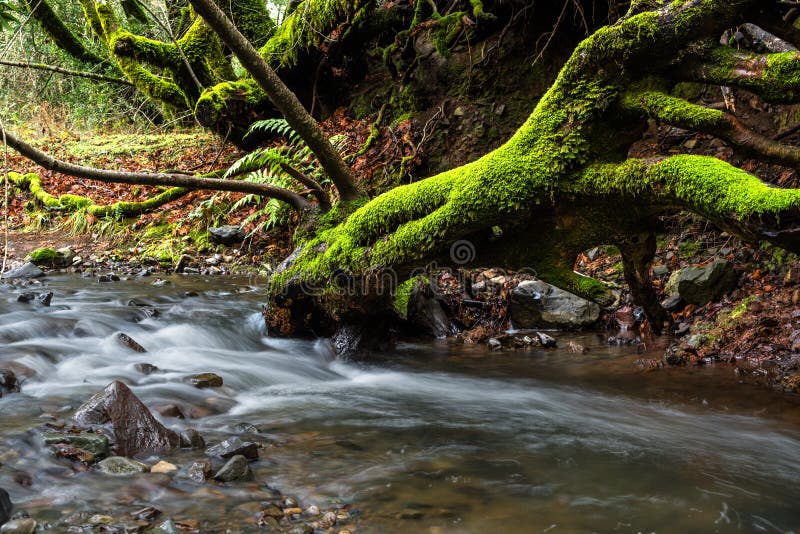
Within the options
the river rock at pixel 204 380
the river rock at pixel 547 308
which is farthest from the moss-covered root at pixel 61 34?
the river rock at pixel 547 308

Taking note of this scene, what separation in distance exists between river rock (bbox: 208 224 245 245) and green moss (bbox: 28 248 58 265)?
248 centimetres

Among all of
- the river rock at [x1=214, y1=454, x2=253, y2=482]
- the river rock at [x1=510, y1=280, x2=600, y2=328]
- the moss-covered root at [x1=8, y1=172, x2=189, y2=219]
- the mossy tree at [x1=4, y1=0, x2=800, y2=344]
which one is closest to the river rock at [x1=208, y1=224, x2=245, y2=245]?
the moss-covered root at [x1=8, y1=172, x2=189, y2=219]

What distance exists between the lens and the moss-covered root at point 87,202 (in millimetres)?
9758

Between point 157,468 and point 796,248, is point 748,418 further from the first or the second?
point 157,468

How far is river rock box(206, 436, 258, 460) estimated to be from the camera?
2.87 metres

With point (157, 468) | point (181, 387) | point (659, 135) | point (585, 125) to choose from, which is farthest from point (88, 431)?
point (659, 135)

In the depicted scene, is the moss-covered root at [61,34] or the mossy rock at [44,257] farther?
the moss-covered root at [61,34]

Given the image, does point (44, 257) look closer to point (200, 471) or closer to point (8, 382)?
point (8, 382)

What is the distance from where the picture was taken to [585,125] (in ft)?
12.6

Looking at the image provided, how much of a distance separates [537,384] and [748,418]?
1.44 metres

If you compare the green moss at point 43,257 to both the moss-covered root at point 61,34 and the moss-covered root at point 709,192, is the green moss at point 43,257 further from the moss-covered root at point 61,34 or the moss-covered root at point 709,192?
the moss-covered root at point 709,192

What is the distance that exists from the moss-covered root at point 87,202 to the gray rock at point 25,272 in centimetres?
181

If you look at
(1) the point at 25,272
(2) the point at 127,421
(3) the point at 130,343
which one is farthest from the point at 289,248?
(2) the point at 127,421

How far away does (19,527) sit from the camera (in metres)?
2.08
